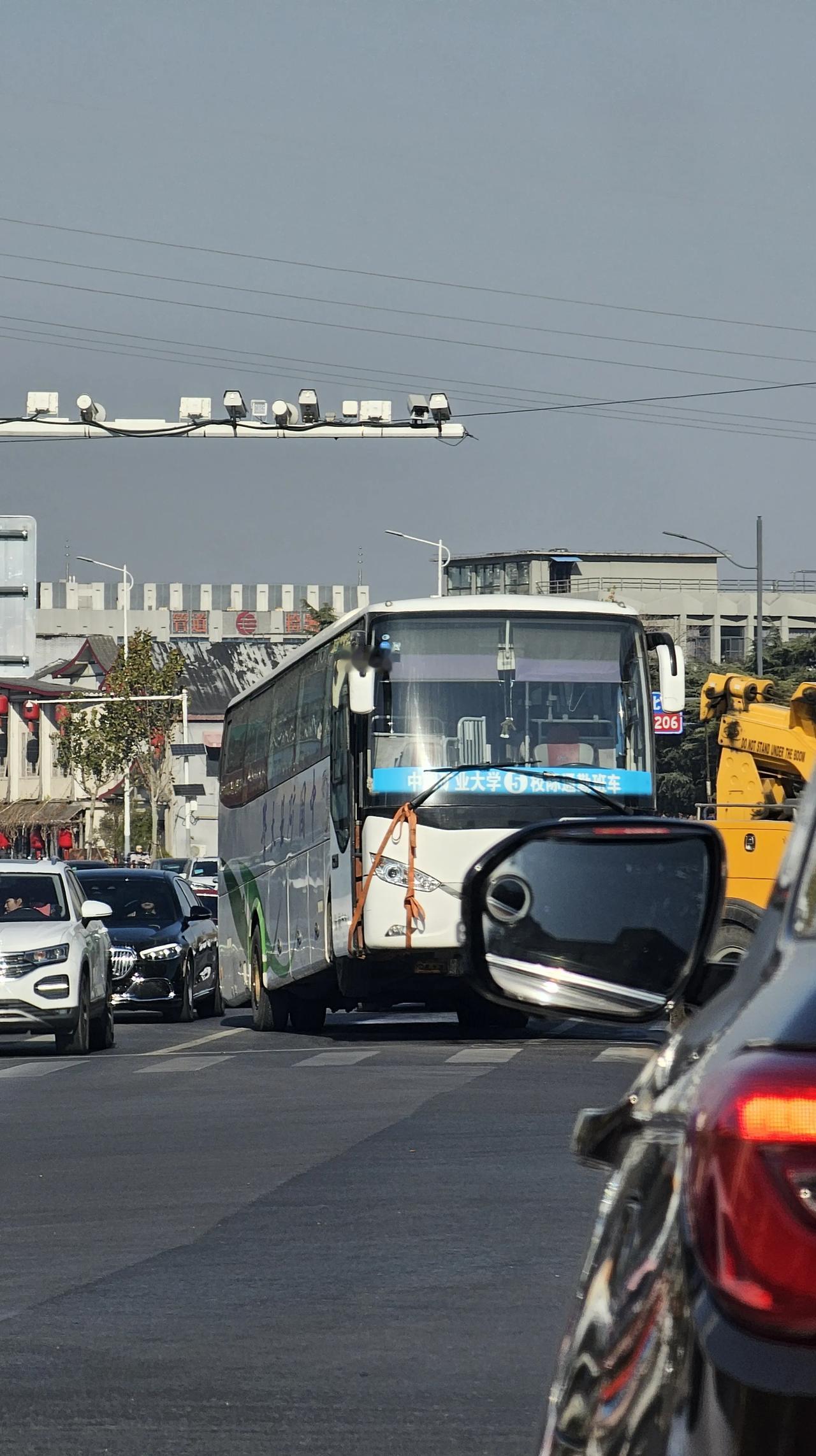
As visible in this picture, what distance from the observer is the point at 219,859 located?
27.6 m

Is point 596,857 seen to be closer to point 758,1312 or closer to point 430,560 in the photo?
point 758,1312

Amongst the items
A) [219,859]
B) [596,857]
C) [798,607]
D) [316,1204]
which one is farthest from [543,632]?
[798,607]

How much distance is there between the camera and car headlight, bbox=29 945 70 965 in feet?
61.2

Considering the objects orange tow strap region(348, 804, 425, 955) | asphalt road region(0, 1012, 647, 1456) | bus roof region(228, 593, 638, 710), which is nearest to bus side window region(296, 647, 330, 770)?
bus roof region(228, 593, 638, 710)

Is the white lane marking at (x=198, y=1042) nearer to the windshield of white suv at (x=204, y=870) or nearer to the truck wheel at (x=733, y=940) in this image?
the truck wheel at (x=733, y=940)

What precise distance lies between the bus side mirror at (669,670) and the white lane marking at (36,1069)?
5.47 m

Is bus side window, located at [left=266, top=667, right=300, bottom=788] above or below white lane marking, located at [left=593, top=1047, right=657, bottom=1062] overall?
above

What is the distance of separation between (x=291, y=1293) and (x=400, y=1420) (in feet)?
6.00

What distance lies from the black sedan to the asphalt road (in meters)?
8.10

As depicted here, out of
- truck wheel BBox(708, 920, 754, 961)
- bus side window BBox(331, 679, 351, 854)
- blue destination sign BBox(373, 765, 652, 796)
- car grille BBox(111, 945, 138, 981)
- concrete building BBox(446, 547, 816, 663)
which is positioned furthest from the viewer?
concrete building BBox(446, 547, 816, 663)

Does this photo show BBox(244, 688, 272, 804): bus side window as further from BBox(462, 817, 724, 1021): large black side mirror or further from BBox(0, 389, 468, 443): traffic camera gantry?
BBox(462, 817, 724, 1021): large black side mirror

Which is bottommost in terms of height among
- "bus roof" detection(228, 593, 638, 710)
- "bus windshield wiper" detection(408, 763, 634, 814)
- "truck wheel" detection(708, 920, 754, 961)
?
"truck wheel" detection(708, 920, 754, 961)

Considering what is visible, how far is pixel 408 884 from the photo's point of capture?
64.1ft

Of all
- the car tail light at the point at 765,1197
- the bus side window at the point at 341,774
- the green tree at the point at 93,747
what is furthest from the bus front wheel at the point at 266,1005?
the green tree at the point at 93,747
